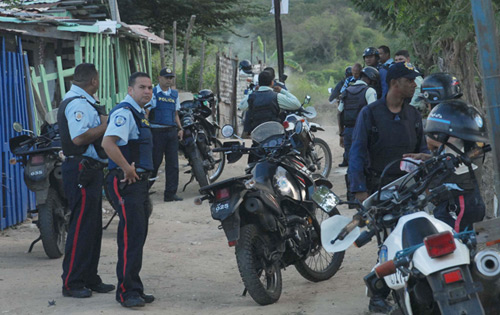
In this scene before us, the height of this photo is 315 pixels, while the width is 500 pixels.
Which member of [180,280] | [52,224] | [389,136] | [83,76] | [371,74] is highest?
[83,76]

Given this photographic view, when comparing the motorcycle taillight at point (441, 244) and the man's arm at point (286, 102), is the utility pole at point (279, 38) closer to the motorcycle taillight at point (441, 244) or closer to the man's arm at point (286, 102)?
the man's arm at point (286, 102)

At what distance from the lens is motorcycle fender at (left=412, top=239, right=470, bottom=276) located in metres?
3.49

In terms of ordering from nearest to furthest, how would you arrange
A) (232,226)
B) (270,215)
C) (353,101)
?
(232,226), (270,215), (353,101)

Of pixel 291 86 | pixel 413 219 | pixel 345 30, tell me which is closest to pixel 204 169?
pixel 413 219

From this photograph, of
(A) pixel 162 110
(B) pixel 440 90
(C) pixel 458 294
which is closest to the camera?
(C) pixel 458 294

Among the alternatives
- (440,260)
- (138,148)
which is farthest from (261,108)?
(440,260)

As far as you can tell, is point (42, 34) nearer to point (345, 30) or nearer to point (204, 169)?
point (204, 169)

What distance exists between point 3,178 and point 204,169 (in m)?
3.68

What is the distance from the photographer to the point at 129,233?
620 centimetres

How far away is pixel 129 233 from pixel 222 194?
830 mm

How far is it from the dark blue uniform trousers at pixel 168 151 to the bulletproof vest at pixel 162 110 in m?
0.13

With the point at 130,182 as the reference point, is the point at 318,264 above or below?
below

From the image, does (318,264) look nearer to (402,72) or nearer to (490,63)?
(402,72)

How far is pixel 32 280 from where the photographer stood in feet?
23.5
